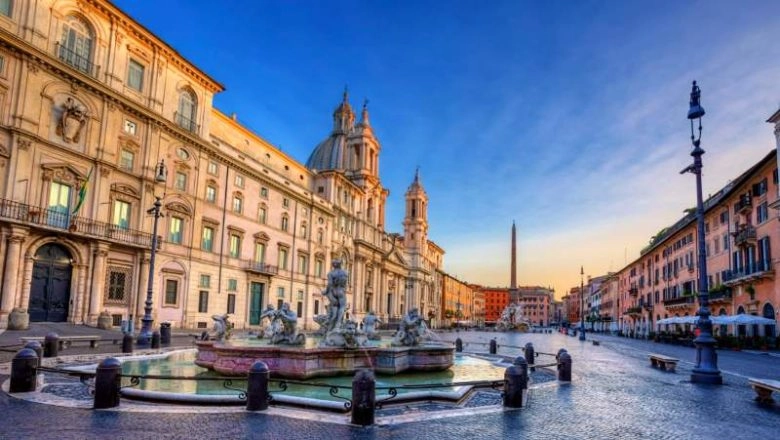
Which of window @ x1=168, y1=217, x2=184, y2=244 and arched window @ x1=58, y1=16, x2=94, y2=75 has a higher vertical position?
arched window @ x1=58, y1=16, x2=94, y2=75

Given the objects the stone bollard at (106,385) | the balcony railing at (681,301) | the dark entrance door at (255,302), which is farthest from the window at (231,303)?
the balcony railing at (681,301)

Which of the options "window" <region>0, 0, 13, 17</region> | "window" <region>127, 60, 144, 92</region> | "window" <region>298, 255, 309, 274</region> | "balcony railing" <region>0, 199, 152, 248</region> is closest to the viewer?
"balcony railing" <region>0, 199, 152, 248</region>

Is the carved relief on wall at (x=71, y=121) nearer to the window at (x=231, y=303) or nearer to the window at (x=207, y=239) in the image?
the window at (x=207, y=239)

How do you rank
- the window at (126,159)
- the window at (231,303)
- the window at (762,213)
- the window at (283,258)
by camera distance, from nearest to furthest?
1. the window at (126,159)
2. the window at (762,213)
3. the window at (231,303)
4. the window at (283,258)

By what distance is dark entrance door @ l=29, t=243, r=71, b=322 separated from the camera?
85.1ft

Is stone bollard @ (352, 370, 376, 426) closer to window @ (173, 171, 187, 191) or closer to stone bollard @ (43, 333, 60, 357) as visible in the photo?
stone bollard @ (43, 333, 60, 357)

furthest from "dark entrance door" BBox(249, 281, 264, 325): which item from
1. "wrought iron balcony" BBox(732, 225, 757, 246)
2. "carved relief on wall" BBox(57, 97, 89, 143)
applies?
"wrought iron balcony" BBox(732, 225, 757, 246)

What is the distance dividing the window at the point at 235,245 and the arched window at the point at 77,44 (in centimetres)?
1634

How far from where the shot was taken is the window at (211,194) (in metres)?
38.9

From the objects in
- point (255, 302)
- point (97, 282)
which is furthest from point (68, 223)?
point (255, 302)

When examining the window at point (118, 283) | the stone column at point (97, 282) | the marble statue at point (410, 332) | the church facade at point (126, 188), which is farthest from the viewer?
the window at point (118, 283)

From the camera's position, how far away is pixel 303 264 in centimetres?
5350

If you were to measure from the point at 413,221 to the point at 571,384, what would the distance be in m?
85.9

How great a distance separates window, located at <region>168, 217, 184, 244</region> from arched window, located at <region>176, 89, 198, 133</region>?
6.25 meters
